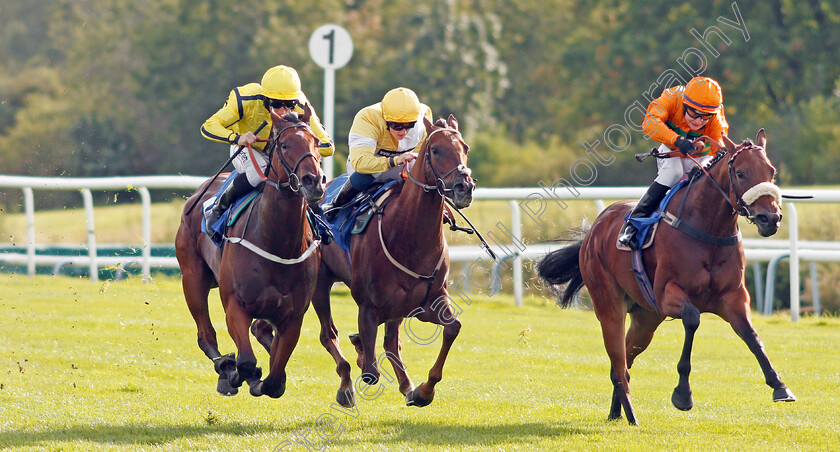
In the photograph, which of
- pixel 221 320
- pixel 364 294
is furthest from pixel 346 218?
pixel 221 320

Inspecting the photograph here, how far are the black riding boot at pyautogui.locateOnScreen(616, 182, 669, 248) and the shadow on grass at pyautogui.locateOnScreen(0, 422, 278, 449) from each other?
229cm

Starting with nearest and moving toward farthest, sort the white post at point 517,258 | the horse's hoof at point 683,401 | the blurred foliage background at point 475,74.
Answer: the horse's hoof at point 683,401 < the white post at point 517,258 < the blurred foliage background at point 475,74

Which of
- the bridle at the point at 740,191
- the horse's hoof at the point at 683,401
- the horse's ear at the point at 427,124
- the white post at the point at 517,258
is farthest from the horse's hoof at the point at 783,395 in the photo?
the white post at the point at 517,258

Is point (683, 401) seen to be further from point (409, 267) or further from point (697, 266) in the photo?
point (409, 267)

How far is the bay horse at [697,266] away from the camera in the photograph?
539 centimetres

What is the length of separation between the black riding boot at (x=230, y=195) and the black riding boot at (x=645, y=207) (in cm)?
221

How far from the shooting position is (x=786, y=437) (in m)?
5.58

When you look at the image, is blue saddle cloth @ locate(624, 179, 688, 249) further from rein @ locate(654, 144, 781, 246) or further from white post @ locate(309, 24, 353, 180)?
white post @ locate(309, 24, 353, 180)

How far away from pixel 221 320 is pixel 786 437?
575cm

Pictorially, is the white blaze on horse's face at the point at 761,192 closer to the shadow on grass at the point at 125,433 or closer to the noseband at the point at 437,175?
the noseband at the point at 437,175

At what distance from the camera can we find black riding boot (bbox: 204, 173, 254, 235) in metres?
6.11

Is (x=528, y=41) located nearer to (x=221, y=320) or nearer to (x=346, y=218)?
(x=221, y=320)

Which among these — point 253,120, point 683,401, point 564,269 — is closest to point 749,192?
point 683,401

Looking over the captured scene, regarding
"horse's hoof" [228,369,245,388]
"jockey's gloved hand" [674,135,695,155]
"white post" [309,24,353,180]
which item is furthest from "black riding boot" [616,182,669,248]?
"white post" [309,24,353,180]
